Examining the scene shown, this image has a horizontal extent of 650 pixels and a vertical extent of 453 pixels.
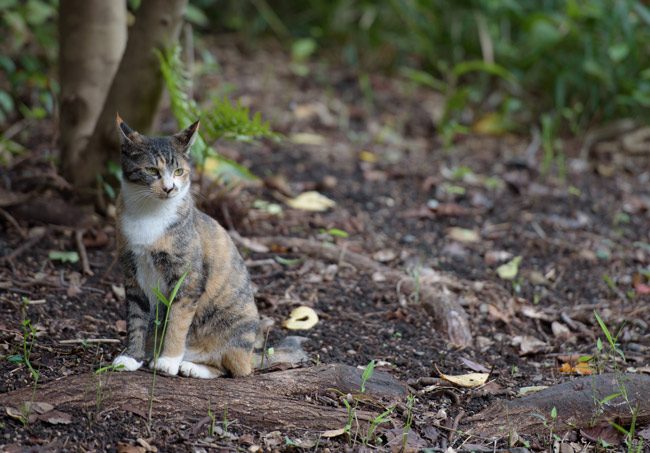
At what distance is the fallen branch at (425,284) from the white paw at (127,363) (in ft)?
5.50

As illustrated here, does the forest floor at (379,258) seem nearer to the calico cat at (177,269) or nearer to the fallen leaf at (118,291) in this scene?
the fallen leaf at (118,291)

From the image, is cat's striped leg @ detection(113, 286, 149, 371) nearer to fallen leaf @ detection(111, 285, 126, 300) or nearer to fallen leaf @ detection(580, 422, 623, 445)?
fallen leaf @ detection(111, 285, 126, 300)

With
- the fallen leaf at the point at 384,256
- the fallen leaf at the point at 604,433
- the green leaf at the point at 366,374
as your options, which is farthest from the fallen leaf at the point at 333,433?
the fallen leaf at the point at 384,256

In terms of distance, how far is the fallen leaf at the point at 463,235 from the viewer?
571 cm

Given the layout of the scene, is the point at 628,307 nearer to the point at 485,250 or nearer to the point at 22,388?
the point at 485,250

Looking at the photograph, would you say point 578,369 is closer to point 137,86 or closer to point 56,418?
point 56,418

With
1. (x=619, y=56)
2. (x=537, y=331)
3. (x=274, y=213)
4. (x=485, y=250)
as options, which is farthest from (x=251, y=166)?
(x=619, y=56)

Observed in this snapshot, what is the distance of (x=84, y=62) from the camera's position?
5.45 metres

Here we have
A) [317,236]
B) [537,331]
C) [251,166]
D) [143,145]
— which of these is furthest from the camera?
[251,166]

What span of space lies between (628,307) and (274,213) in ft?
7.80

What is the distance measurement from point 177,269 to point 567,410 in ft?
5.85

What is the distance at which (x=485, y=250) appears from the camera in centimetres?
557

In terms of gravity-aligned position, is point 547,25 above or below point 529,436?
above

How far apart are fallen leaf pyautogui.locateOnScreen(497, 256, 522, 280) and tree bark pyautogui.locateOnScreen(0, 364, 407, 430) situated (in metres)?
1.78
